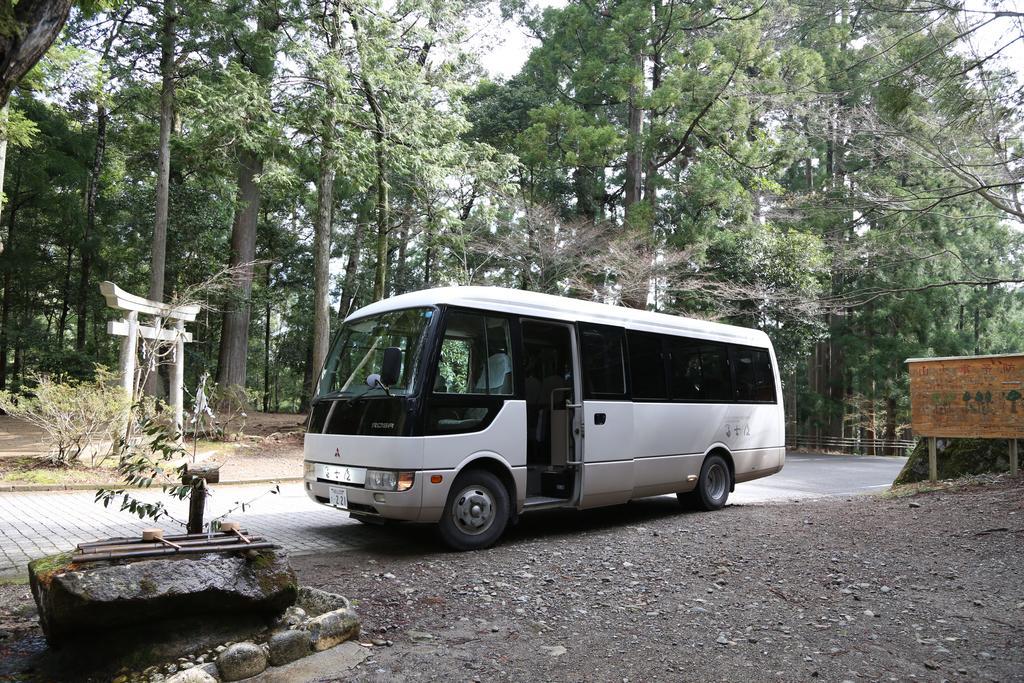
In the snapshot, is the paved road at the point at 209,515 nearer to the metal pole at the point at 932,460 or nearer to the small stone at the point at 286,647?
the metal pole at the point at 932,460

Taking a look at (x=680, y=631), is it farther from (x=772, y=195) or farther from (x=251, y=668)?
(x=772, y=195)

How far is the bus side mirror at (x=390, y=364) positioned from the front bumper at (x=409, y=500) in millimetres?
883

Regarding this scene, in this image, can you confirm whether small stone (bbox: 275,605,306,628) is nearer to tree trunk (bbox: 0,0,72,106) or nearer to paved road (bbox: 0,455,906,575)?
paved road (bbox: 0,455,906,575)

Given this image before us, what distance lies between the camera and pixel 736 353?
33.6 feet

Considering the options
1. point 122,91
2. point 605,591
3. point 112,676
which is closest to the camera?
point 112,676

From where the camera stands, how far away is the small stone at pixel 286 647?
12.6ft

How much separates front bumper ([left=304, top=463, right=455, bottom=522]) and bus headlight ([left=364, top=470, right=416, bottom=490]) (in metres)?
0.04

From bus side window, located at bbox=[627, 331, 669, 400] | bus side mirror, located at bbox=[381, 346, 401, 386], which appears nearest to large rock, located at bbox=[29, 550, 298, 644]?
bus side mirror, located at bbox=[381, 346, 401, 386]

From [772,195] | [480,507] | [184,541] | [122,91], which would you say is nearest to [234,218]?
[122,91]

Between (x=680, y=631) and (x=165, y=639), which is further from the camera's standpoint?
(x=680, y=631)

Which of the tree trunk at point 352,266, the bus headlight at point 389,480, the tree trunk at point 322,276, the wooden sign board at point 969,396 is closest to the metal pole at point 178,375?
the tree trunk at point 322,276

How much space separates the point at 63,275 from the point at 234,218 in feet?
32.2

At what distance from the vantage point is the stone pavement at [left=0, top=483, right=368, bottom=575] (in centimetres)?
675

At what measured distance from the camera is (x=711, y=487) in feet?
32.1
